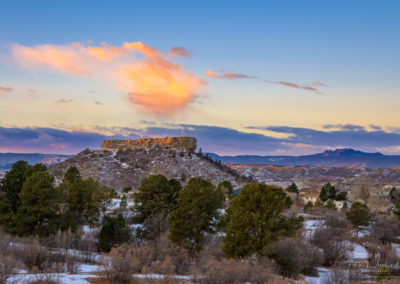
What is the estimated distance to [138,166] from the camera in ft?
378

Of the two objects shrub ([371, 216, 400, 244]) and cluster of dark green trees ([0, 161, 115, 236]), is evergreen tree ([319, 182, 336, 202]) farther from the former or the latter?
cluster of dark green trees ([0, 161, 115, 236])

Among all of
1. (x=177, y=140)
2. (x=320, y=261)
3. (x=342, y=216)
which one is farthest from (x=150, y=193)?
(x=177, y=140)

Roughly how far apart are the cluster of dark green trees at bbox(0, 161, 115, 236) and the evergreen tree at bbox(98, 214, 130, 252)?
8.96ft

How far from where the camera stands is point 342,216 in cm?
5534

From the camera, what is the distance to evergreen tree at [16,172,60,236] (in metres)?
30.0

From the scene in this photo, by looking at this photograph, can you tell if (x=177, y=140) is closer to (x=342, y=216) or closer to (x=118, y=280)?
(x=342, y=216)

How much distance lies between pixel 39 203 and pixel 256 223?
17533 mm

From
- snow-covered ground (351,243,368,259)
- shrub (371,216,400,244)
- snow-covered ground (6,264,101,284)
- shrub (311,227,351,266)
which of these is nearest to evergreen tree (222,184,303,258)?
snow-covered ground (6,264,101,284)

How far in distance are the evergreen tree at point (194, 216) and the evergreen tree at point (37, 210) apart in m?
9.63

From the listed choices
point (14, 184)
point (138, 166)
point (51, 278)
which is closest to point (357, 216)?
point (14, 184)

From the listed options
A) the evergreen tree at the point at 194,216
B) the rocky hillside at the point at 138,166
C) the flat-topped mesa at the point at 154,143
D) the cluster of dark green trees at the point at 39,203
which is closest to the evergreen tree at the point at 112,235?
the cluster of dark green trees at the point at 39,203

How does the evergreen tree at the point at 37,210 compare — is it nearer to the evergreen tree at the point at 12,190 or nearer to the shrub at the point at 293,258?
the evergreen tree at the point at 12,190

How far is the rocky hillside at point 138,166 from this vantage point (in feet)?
334

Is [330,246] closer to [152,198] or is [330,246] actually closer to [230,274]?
[152,198]
